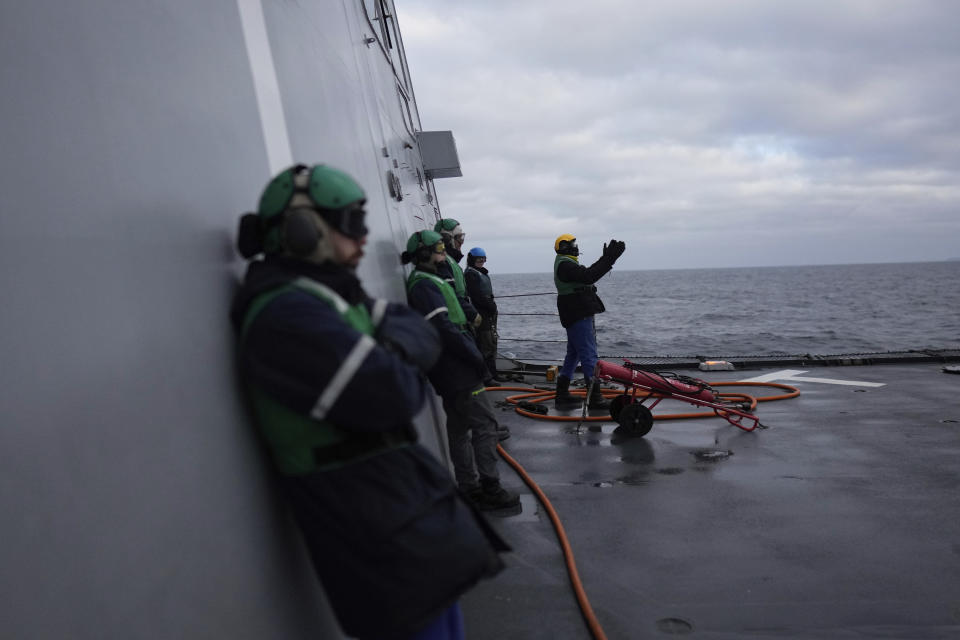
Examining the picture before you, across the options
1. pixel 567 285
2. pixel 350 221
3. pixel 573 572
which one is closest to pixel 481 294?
pixel 567 285

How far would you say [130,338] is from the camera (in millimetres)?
1211

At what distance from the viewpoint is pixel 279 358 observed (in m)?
1.43

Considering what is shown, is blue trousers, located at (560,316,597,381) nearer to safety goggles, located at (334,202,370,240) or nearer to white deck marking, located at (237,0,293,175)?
white deck marking, located at (237,0,293,175)

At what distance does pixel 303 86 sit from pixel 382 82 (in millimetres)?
3225

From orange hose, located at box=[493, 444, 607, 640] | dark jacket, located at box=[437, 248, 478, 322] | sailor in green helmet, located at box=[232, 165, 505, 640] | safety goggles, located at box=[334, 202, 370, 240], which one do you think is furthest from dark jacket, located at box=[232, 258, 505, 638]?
dark jacket, located at box=[437, 248, 478, 322]

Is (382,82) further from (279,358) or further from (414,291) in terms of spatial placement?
(279,358)

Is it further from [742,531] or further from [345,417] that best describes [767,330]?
[345,417]

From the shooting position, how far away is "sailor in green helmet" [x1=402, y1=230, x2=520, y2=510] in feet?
12.9

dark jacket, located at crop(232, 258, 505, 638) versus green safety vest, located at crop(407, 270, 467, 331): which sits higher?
green safety vest, located at crop(407, 270, 467, 331)

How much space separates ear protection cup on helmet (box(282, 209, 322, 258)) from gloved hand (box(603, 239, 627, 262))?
5011 mm

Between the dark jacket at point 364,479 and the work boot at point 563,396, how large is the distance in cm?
592

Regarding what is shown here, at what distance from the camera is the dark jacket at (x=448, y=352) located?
389 centimetres

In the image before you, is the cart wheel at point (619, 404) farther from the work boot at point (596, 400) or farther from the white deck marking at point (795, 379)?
the white deck marking at point (795, 379)

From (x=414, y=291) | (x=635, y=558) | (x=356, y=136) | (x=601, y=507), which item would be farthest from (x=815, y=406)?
(x=356, y=136)
